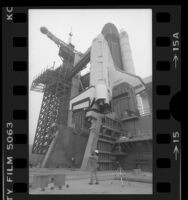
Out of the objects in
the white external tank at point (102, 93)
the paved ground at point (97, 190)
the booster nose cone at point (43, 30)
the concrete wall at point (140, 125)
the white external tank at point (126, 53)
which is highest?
the booster nose cone at point (43, 30)

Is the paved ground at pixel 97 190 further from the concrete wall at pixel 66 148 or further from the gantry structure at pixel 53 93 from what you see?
the gantry structure at pixel 53 93

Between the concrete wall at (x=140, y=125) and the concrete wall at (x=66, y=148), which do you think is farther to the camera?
the concrete wall at (x=140, y=125)

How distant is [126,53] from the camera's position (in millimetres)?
42500

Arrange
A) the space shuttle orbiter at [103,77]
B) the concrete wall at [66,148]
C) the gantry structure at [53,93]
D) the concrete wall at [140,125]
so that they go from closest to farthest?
the concrete wall at [66,148]
the space shuttle orbiter at [103,77]
the concrete wall at [140,125]
the gantry structure at [53,93]

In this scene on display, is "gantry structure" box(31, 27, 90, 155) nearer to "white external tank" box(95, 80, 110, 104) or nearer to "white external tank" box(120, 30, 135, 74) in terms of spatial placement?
"white external tank" box(120, 30, 135, 74)

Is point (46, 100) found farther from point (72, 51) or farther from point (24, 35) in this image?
point (24, 35)

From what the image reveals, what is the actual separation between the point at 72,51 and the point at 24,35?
37775 millimetres

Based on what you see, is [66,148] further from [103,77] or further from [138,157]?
[103,77]

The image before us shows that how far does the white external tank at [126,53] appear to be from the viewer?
137 feet

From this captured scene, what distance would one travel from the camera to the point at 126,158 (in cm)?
2795

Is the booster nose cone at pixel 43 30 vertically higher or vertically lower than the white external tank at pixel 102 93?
higher

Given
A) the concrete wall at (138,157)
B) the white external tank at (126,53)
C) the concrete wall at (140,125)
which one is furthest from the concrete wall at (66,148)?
the white external tank at (126,53)

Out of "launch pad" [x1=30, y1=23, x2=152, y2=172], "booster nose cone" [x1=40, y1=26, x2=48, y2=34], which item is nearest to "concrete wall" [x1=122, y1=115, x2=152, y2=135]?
"launch pad" [x1=30, y1=23, x2=152, y2=172]

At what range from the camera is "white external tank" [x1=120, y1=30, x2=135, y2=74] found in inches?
1640
